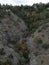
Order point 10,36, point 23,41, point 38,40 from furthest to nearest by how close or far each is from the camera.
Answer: point 10,36 < point 23,41 < point 38,40

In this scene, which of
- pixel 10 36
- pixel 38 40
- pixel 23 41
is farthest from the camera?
pixel 10 36

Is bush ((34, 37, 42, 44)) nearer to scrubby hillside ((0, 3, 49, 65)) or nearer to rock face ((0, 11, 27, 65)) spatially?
scrubby hillside ((0, 3, 49, 65))

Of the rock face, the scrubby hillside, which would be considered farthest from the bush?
the rock face

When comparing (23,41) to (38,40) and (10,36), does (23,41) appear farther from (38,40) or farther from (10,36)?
(38,40)

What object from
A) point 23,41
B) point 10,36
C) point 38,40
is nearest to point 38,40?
point 38,40

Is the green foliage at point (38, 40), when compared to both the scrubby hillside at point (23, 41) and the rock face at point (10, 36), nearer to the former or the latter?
the scrubby hillside at point (23, 41)

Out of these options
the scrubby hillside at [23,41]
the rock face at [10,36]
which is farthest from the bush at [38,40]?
the rock face at [10,36]

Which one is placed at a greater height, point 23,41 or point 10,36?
point 10,36

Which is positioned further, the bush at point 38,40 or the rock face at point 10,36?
the bush at point 38,40

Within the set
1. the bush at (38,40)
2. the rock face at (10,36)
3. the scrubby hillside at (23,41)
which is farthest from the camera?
the bush at (38,40)

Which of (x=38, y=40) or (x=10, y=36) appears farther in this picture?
(x=10, y=36)

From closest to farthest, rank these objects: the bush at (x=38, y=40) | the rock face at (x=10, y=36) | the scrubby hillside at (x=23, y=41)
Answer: the scrubby hillside at (x=23, y=41) → the rock face at (x=10, y=36) → the bush at (x=38, y=40)
